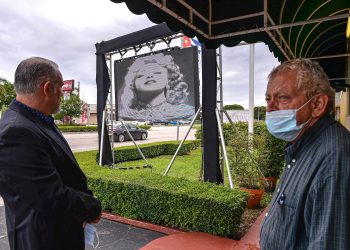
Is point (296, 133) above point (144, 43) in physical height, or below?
below

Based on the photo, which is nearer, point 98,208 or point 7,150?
point 7,150

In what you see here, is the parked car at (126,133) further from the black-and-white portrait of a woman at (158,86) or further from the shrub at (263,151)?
the shrub at (263,151)

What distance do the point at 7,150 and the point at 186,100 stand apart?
5.07 m

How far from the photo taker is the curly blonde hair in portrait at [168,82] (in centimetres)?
663

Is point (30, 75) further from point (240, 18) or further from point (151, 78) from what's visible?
point (151, 78)

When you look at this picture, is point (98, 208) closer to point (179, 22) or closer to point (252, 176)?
point (179, 22)

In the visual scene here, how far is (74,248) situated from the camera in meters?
1.83

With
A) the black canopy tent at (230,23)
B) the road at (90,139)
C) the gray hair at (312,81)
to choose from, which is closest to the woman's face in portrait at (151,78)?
the black canopy tent at (230,23)

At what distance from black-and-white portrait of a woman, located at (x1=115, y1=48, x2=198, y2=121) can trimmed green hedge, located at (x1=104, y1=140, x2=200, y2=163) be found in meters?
4.49

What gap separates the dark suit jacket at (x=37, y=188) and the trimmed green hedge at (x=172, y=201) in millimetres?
2375

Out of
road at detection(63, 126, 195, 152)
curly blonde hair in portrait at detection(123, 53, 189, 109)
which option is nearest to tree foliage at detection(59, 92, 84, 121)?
road at detection(63, 126, 195, 152)

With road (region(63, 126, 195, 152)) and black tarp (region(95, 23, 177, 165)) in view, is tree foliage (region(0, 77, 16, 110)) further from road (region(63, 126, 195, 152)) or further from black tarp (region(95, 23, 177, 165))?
black tarp (region(95, 23, 177, 165))

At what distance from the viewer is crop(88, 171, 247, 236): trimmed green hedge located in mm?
3846

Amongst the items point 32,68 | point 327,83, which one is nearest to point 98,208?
point 32,68
